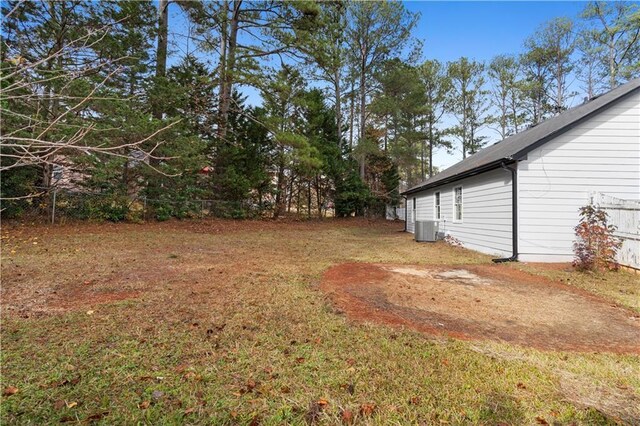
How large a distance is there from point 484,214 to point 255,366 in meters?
8.20

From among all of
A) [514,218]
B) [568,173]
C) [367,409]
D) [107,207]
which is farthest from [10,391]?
[107,207]

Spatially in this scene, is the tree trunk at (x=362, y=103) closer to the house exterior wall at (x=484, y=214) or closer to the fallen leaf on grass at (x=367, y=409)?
the house exterior wall at (x=484, y=214)

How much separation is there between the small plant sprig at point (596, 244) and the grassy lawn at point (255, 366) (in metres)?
1.74

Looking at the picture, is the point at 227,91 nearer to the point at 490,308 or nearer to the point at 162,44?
the point at 162,44

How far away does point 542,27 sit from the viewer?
21.2 meters

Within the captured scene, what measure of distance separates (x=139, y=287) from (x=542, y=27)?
28067 mm

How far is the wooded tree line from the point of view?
32.9ft

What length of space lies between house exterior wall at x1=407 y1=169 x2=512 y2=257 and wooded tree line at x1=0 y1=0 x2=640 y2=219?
674cm

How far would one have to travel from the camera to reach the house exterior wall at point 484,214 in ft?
25.5

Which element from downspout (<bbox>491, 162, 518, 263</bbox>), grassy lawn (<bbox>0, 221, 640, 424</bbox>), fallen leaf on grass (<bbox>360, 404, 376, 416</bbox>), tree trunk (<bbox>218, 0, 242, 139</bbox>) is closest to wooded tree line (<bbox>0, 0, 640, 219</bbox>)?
tree trunk (<bbox>218, 0, 242, 139</bbox>)

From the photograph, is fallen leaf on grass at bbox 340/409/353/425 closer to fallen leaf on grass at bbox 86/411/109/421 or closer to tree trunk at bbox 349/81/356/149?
fallen leaf on grass at bbox 86/411/109/421

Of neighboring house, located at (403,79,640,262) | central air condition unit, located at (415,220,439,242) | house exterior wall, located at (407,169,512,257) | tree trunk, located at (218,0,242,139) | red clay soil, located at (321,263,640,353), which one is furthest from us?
tree trunk, located at (218,0,242,139)

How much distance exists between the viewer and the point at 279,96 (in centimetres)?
1506

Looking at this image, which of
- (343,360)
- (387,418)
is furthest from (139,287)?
(387,418)
